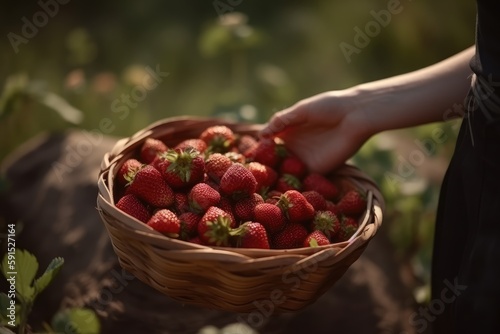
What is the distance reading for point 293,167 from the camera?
140 cm

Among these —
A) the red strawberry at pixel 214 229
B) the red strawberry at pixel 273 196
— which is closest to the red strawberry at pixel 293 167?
the red strawberry at pixel 273 196

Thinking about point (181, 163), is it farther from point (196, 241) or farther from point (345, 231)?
point (345, 231)

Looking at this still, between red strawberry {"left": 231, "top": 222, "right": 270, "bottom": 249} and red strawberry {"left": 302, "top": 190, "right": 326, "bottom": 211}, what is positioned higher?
red strawberry {"left": 231, "top": 222, "right": 270, "bottom": 249}

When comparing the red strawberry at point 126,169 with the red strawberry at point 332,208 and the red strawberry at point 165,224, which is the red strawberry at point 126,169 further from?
the red strawberry at point 332,208

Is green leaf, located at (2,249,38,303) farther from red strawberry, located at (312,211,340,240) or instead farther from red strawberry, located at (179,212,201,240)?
red strawberry, located at (312,211,340,240)

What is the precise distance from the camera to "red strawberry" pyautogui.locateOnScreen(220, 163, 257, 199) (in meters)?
1.17

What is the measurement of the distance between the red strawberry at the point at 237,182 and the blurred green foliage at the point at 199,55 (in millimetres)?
899

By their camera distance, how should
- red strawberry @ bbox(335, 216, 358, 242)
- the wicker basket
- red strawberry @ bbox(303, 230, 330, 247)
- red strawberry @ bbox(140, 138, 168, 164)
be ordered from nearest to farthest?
the wicker basket < red strawberry @ bbox(303, 230, 330, 247) < red strawberry @ bbox(335, 216, 358, 242) < red strawberry @ bbox(140, 138, 168, 164)

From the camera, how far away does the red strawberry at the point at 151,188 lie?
1.15 metres

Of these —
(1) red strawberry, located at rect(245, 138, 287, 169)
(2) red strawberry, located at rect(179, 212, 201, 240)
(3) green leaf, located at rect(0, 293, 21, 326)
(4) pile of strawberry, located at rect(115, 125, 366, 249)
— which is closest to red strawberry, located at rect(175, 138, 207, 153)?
(4) pile of strawberry, located at rect(115, 125, 366, 249)

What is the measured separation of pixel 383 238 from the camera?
1.96 m

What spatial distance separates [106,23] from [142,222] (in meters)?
2.15

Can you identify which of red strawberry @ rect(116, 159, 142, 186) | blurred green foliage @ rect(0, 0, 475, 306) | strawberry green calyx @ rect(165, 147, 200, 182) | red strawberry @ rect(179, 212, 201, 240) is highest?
red strawberry @ rect(116, 159, 142, 186)

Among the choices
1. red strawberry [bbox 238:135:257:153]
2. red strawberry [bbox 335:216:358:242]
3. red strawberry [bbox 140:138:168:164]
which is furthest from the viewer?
red strawberry [bbox 238:135:257:153]
